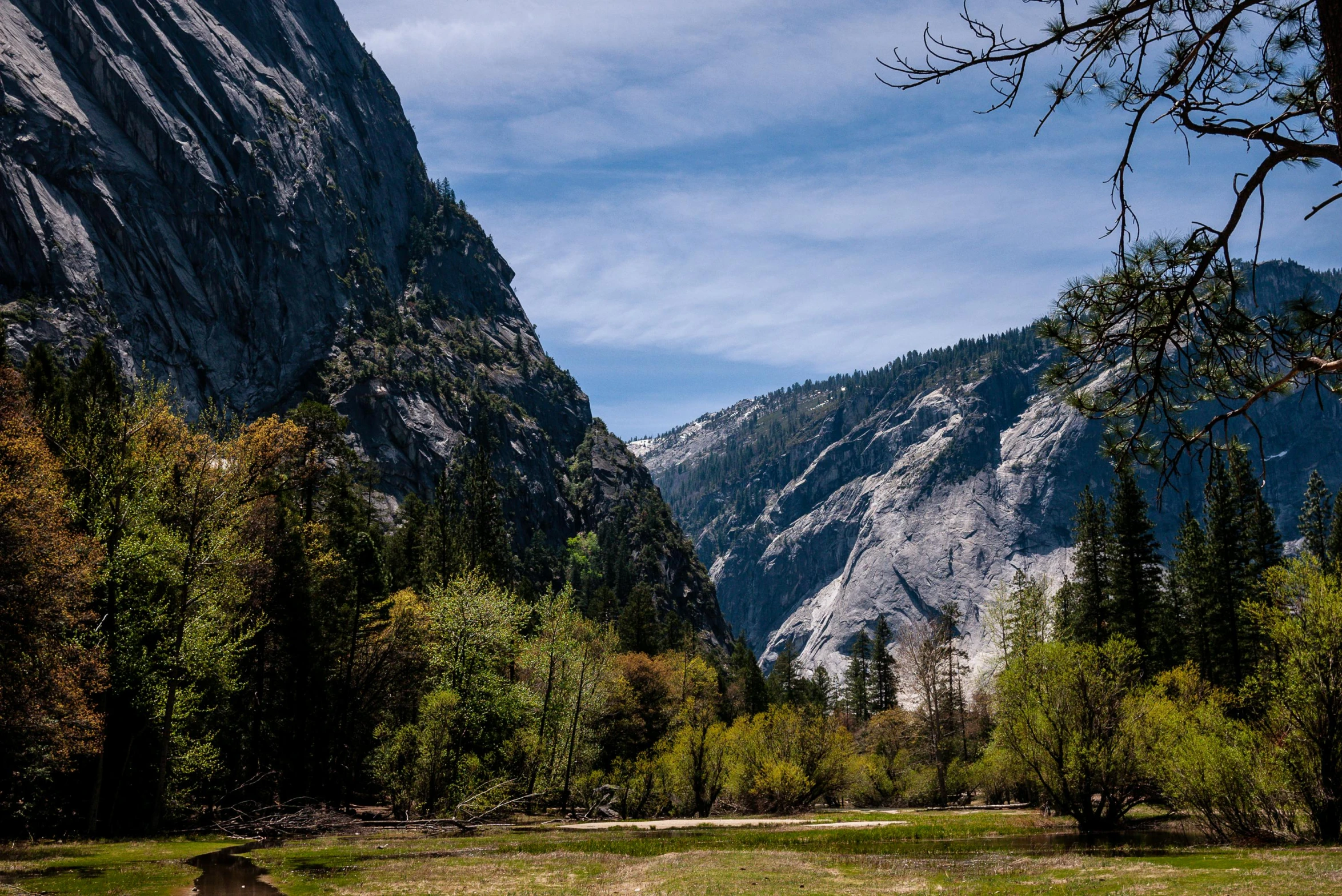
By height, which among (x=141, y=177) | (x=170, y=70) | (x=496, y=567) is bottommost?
(x=496, y=567)

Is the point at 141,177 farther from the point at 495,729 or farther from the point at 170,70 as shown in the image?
the point at 495,729

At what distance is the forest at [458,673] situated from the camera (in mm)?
26281

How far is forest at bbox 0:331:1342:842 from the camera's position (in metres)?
26.3

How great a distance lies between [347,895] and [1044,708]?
29819mm

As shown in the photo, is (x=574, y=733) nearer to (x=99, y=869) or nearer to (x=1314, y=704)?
(x=99, y=869)

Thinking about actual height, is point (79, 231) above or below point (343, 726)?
above

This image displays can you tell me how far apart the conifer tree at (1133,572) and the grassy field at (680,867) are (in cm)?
3321

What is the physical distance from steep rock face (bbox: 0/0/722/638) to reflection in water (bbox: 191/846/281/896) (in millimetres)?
100729

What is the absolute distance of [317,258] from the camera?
6639 inches

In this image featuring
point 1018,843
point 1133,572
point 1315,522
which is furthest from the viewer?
point 1315,522

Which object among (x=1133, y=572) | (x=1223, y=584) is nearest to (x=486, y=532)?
(x=1133, y=572)

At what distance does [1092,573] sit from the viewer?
65000 millimetres

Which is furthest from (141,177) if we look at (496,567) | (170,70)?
(496,567)

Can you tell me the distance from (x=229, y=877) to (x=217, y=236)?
148 metres
